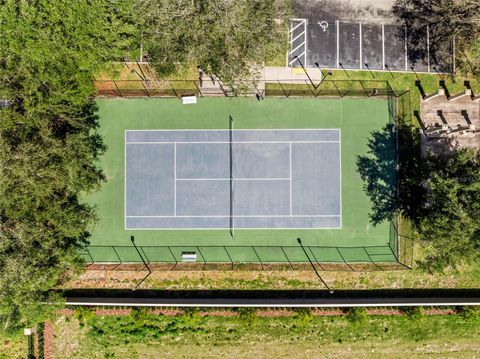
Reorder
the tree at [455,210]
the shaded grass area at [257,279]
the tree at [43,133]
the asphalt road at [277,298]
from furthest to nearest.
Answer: the shaded grass area at [257,279]
the asphalt road at [277,298]
the tree at [455,210]
the tree at [43,133]

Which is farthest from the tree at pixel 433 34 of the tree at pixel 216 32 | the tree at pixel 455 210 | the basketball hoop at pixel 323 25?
the tree at pixel 216 32

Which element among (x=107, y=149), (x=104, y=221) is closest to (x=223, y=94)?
(x=107, y=149)

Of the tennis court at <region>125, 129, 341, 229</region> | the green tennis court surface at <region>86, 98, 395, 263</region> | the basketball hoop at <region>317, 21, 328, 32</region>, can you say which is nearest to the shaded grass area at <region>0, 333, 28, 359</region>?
the green tennis court surface at <region>86, 98, 395, 263</region>

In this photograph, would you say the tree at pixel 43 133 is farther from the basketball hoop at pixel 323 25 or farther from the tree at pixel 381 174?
the tree at pixel 381 174

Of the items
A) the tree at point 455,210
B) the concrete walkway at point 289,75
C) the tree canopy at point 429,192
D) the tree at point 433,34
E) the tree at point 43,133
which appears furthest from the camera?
the concrete walkway at point 289,75

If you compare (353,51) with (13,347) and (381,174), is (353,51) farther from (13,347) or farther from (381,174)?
(13,347)

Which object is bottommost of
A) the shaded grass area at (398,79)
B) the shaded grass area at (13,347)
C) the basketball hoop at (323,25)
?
the shaded grass area at (13,347)

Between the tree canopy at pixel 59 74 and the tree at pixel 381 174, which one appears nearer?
the tree canopy at pixel 59 74
